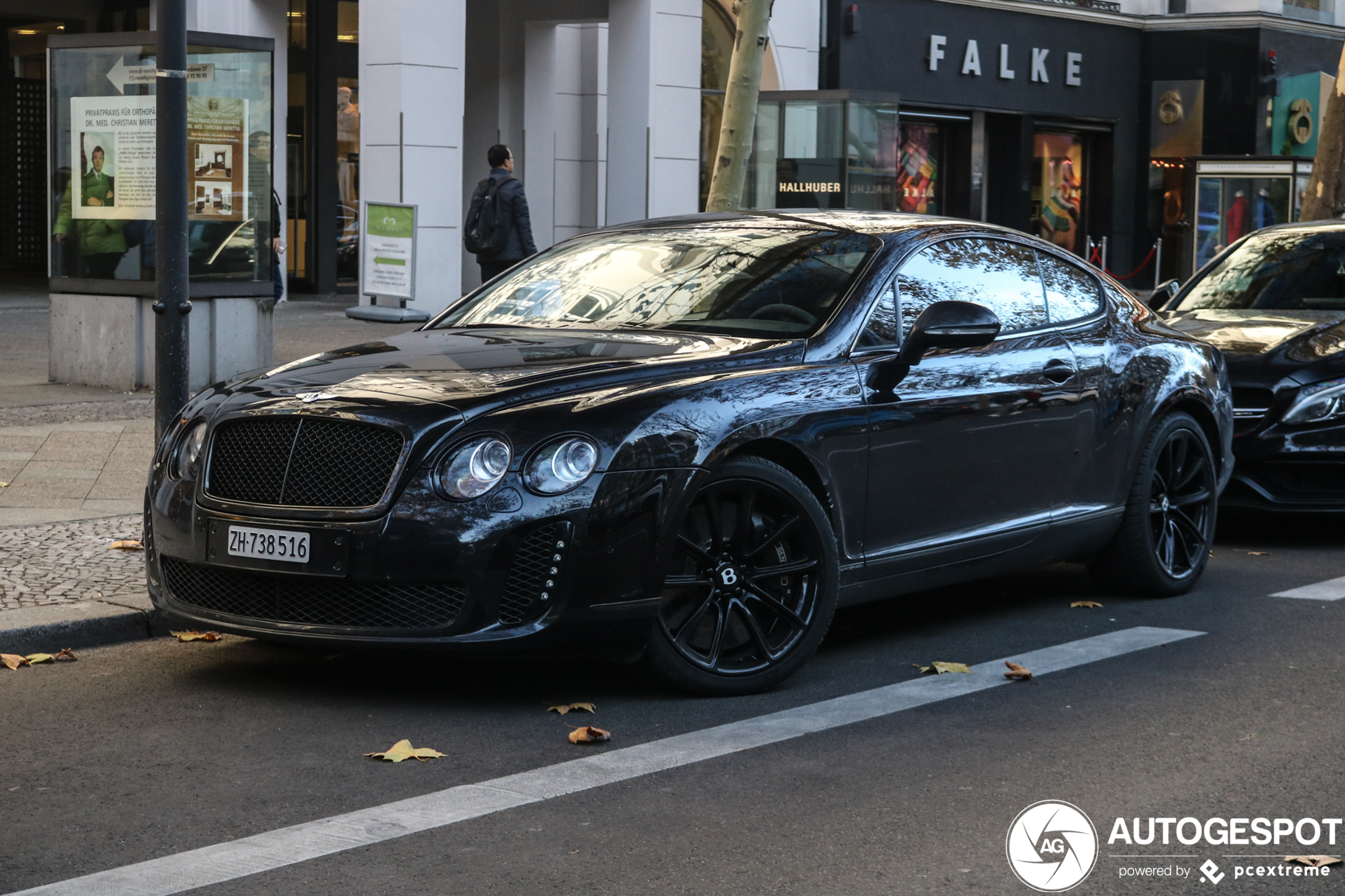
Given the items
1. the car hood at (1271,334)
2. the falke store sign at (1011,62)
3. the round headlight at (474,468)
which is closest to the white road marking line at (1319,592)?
the car hood at (1271,334)

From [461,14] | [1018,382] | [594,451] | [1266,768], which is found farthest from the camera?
[461,14]

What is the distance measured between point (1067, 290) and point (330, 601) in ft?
11.0

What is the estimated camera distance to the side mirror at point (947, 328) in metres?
6.10

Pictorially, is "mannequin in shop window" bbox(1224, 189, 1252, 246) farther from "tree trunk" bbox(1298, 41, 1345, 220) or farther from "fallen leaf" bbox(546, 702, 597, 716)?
"fallen leaf" bbox(546, 702, 597, 716)

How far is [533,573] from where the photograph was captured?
519 centimetres

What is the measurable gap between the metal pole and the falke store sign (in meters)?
22.3

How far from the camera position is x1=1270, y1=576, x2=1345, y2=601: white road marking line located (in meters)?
7.62

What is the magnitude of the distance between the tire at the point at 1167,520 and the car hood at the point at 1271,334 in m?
1.63

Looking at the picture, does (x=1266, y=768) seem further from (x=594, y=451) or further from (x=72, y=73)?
(x=72, y=73)

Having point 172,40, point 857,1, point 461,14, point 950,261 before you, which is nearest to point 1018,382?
point 950,261

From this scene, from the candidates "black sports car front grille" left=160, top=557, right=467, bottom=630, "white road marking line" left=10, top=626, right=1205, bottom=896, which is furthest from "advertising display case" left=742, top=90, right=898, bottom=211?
"black sports car front grille" left=160, top=557, right=467, bottom=630

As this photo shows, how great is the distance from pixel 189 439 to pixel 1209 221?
24.7m

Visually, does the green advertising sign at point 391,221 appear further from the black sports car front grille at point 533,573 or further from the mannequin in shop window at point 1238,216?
the mannequin in shop window at point 1238,216

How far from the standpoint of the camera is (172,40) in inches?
294
